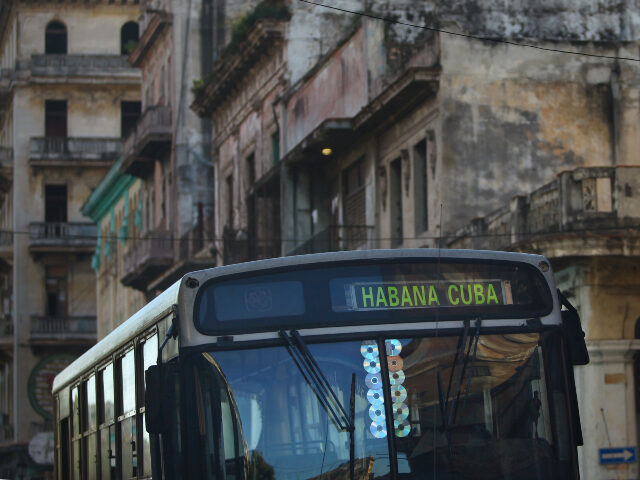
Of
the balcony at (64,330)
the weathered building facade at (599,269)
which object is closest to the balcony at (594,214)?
the weathered building facade at (599,269)

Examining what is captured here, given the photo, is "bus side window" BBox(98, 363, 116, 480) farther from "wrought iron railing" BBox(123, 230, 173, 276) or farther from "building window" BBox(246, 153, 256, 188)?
"wrought iron railing" BBox(123, 230, 173, 276)

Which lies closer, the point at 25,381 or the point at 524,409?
the point at 524,409

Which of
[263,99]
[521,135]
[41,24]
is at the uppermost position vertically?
[41,24]

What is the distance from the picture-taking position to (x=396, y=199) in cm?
2578

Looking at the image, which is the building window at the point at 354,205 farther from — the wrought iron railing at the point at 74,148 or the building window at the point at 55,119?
the building window at the point at 55,119

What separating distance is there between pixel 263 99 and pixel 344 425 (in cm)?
2481

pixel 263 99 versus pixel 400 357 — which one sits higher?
pixel 263 99

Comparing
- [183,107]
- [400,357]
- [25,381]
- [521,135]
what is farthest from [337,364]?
[25,381]

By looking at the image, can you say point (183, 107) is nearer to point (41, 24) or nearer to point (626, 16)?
point (626, 16)

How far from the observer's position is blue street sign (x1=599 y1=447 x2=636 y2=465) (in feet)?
66.0

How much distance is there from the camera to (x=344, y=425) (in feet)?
27.5

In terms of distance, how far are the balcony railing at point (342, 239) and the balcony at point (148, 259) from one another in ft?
36.1

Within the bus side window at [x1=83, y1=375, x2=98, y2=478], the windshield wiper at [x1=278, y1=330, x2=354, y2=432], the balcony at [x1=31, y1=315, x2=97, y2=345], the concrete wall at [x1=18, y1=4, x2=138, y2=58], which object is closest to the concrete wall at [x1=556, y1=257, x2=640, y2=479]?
the bus side window at [x1=83, y1=375, x2=98, y2=478]

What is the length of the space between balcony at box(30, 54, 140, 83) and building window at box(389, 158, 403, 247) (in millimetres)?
29394
